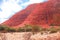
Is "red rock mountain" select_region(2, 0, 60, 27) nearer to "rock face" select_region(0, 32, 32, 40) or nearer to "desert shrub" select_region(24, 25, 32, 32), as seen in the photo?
"desert shrub" select_region(24, 25, 32, 32)

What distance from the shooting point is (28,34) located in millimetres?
5297

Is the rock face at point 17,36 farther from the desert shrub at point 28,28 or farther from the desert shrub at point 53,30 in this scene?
the desert shrub at point 53,30

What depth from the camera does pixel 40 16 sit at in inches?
208

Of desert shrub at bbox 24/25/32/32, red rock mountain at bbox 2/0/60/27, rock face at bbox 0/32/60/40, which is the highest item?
red rock mountain at bbox 2/0/60/27

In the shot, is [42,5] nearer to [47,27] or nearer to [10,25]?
[47,27]

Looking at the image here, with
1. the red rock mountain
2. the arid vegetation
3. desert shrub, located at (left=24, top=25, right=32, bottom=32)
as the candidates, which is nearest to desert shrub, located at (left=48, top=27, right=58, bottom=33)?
the arid vegetation

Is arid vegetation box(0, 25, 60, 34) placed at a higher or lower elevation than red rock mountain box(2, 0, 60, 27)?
lower

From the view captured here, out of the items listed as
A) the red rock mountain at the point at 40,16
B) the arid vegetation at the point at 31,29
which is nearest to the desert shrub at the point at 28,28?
the arid vegetation at the point at 31,29

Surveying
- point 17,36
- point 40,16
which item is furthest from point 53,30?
point 17,36

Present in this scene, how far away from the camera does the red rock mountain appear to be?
531 cm

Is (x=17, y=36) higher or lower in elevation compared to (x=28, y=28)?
lower

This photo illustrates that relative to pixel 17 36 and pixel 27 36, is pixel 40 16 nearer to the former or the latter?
pixel 27 36

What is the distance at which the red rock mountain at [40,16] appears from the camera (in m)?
5.31

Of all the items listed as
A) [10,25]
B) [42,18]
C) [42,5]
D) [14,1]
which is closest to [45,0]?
[42,5]
